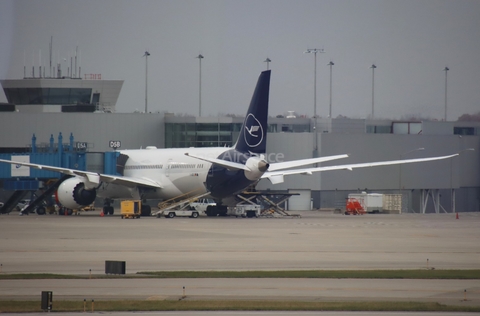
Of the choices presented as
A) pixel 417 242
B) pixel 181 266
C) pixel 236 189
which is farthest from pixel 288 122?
pixel 181 266

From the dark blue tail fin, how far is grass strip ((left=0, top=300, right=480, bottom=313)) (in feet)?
156

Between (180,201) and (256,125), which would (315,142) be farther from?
(256,125)

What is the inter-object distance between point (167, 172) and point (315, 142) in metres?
35.4

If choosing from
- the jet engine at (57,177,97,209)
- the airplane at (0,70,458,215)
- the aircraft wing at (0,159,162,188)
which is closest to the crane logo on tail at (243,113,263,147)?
the airplane at (0,70,458,215)

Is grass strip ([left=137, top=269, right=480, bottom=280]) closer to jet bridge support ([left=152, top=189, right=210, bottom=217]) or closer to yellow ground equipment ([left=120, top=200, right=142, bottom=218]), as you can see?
yellow ground equipment ([left=120, top=200, right=142, bottom=218])

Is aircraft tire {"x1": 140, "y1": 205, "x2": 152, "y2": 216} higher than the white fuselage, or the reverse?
the white fuselage

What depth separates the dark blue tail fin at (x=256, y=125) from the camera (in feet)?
240

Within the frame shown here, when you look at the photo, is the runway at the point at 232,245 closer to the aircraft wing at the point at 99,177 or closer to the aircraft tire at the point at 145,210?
the aircraft wing at the point at 99,177

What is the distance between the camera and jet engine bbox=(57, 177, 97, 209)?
79875 mm

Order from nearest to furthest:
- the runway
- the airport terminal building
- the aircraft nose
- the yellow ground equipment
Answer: the runway → the aircraft nose → the yellow ground equipment → the airport terminal building

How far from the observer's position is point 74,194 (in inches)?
3145

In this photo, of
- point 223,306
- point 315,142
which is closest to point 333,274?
point 223,306

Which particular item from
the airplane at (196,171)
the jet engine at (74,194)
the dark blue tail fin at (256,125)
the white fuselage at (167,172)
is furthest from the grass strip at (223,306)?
the jet engine at (74,194)

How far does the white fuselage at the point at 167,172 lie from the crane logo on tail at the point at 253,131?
4.12 meters
